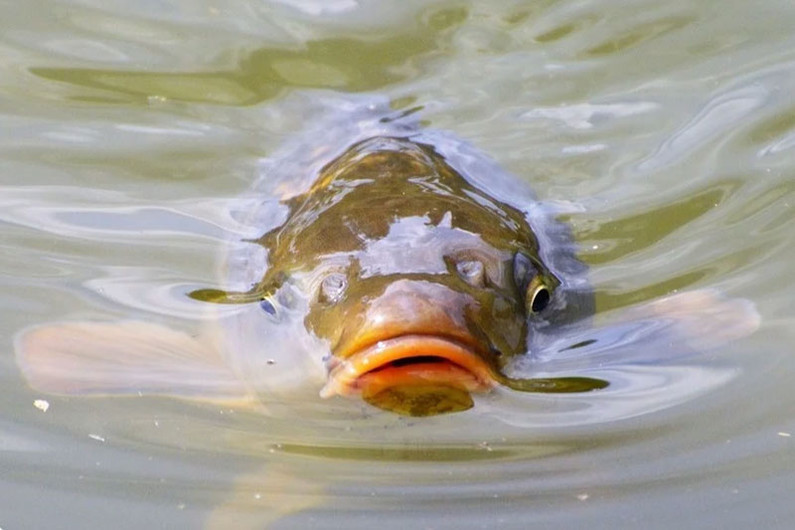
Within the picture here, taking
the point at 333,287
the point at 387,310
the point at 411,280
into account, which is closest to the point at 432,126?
the point at 333,287

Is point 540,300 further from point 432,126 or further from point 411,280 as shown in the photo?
point 432,126

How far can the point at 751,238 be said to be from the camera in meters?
4.62

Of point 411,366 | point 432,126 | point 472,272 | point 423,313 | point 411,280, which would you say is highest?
point 432,126

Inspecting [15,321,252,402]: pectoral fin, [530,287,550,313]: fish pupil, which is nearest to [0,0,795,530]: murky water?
[15,321,252,402]: pectoral fin

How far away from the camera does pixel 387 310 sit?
126 inches

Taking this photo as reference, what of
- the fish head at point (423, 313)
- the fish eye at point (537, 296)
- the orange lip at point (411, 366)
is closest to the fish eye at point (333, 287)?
the fish head at point (423, 313)

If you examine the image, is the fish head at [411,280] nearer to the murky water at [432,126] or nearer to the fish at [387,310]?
the fish at [387,310]

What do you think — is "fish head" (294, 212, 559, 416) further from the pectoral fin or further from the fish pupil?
the pectoral fin

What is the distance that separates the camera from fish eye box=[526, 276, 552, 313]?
3.80 metres

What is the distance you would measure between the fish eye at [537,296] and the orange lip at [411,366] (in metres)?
0.55

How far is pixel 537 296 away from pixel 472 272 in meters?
0.36

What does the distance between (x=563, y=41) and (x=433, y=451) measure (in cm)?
339

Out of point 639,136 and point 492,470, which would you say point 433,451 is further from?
point 639,136

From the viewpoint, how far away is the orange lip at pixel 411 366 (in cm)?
308
